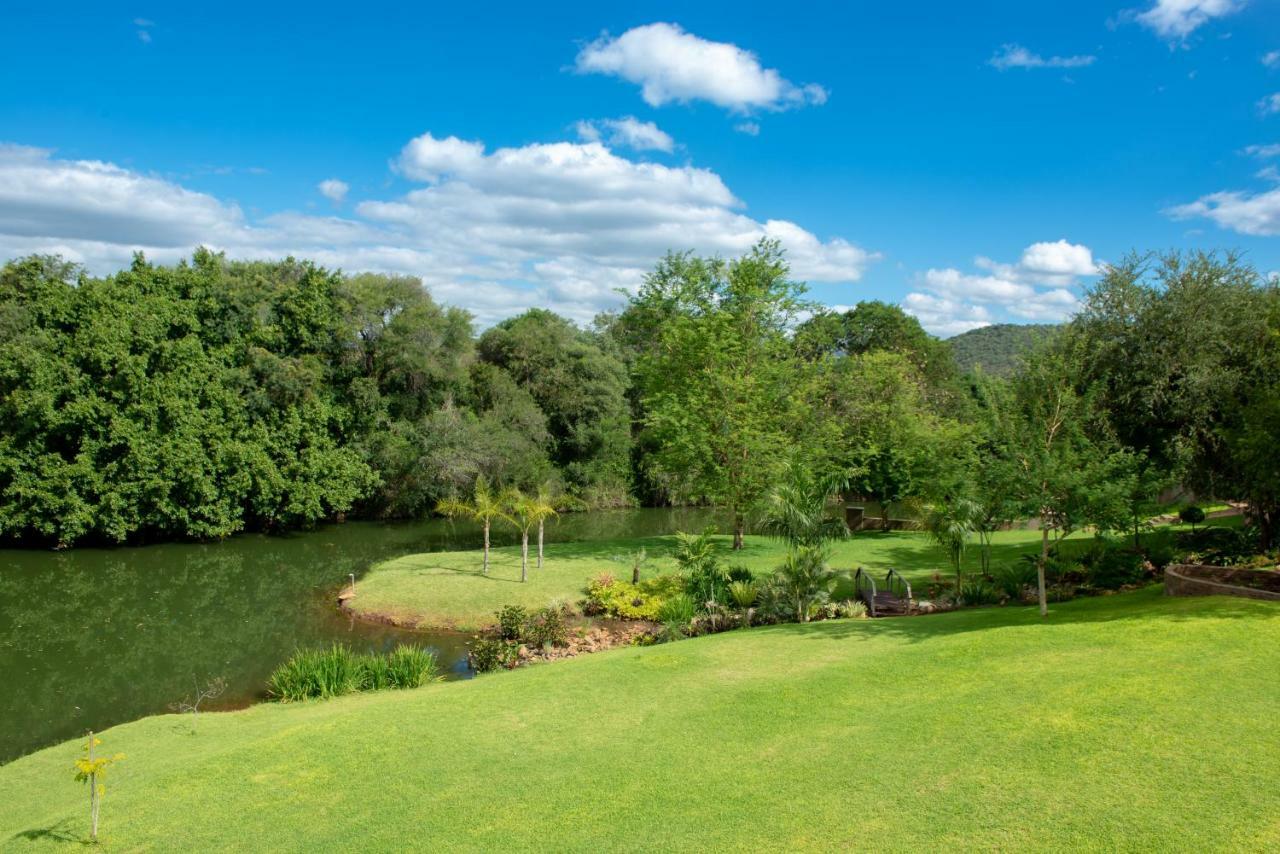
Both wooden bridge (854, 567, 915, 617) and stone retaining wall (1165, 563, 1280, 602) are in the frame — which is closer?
stone retaining wall (1165, 563, 1280, 602)

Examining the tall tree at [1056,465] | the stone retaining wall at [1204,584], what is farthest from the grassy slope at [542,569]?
the tall tree at [1056,465]

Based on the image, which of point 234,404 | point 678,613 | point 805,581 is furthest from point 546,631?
point 234,404

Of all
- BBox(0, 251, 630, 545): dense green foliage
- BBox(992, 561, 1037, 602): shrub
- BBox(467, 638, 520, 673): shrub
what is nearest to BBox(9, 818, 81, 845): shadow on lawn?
BBox(467, 638, 520, 673): shrub

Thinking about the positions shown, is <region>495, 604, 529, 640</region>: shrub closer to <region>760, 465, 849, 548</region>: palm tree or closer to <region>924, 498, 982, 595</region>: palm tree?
<region>760, 465, 849, 548</region>: palm tree

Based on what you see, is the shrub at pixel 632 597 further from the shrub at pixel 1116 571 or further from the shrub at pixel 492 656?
the shrub at pixel 1116 571

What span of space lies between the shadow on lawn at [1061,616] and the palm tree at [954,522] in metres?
Answer: 2.51

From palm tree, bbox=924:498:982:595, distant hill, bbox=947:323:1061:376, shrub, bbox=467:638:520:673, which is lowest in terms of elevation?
shrub, bbox=467:638:520:673

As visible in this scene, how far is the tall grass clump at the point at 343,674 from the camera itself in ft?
48.7

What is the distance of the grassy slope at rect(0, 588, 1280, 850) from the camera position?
7.04m

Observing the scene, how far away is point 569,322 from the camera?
176 feet

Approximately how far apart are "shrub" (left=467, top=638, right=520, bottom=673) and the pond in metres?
0.47

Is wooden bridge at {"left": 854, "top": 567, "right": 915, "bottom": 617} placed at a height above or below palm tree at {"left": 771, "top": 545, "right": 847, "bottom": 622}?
below

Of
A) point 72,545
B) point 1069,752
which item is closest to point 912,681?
point 1069,752

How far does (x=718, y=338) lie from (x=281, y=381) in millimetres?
21347
